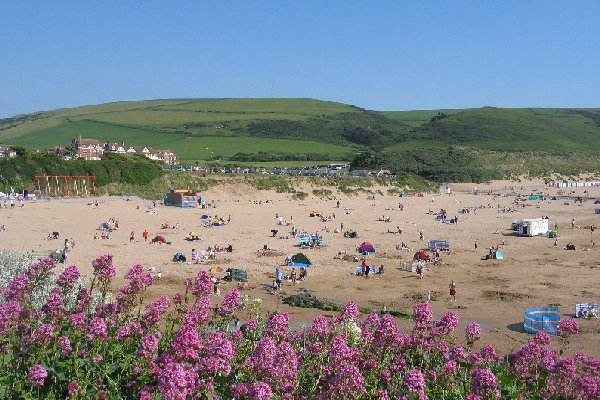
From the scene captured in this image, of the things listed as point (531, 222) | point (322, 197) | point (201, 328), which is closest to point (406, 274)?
point (531, 222)

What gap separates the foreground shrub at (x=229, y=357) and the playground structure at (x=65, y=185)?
1805 inches

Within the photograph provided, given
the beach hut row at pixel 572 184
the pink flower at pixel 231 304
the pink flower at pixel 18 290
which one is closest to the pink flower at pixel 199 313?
the pink flower at pixel 231 304

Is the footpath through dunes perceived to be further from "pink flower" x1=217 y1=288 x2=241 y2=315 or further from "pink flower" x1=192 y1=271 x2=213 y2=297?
"pink flower" x1=192 y1=271 x2=213 y2=297

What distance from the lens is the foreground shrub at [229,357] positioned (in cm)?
509

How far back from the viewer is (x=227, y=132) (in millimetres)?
135750

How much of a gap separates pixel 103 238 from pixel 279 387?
93.5ft

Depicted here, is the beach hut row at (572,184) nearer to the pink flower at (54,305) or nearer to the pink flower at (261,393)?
the pink flower at (54,305)

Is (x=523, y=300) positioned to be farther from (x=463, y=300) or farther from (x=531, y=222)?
(x=531, y=222)

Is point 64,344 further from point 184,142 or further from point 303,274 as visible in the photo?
point 184,142

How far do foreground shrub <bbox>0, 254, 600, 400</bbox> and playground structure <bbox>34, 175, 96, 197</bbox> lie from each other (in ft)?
150

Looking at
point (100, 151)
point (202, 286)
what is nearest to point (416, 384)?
point (202, 286)

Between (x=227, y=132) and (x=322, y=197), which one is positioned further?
(x=227, y=132)

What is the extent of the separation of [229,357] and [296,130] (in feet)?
465

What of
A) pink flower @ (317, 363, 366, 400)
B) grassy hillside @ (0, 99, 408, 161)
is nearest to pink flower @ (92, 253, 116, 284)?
pink flower @ (317, 363, 366, 400)
